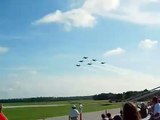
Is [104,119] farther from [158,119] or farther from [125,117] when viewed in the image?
[125,117]

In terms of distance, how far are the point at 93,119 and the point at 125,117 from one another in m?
28.5

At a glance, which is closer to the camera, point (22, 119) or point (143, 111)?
point (143, 111)

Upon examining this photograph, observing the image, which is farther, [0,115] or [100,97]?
[100,97]

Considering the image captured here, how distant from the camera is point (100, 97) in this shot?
543 feet

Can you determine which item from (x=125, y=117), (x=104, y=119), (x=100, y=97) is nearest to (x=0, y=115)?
(x=104, y=119)

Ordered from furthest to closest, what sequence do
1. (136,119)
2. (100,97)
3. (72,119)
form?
(100,97), (72,119), (136,119)

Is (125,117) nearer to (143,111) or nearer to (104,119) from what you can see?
(104,119)

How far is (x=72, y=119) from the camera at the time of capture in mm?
23719

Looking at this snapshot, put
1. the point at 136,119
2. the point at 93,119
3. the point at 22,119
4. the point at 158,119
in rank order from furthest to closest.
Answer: the point at 22,119 < the point at 93,119 < the point at 158,119 < the point at 136,119

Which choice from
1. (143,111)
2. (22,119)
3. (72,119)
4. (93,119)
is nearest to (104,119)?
(72,119)

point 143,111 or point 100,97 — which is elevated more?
point 100,97

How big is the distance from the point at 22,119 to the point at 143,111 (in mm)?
16021

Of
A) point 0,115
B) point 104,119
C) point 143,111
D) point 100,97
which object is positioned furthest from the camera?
point 100,97

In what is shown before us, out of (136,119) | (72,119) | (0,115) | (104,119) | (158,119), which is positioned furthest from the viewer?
(72,119)
